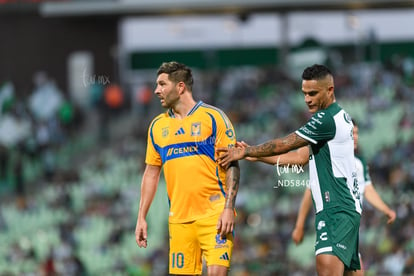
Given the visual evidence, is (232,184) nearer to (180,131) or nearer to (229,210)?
(229,210)

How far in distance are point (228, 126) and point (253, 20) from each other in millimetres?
21509

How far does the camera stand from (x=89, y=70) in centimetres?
3178

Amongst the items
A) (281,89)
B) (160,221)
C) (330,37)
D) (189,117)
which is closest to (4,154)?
(160,221)

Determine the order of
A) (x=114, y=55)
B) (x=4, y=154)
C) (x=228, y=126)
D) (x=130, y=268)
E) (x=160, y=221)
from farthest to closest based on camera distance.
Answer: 1. (x=114, y=55)
2. (x=4, y=154)
3. (x=160, y=221)
4. (x=130, y=268)
5. (x=228, y=126)

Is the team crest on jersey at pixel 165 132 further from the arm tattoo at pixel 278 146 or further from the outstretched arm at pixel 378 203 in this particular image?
the outstretched arm at pixel 378 203

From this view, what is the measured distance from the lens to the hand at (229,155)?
8.95 metres

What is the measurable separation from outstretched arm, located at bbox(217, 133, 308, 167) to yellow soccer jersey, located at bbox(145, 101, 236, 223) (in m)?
0.17

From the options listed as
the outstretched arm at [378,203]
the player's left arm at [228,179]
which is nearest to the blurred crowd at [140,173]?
the outstretched arm at [378,203]

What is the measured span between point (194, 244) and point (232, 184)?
2.25 ft

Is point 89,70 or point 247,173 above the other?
point 89,70

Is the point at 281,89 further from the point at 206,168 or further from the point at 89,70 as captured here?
the point at 206,168

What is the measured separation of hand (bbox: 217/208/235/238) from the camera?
895cm

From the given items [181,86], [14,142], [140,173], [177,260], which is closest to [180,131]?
[181,86]

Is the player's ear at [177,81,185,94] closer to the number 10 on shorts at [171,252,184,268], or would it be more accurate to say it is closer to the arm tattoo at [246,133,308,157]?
the arm tattoo at [246,133,308,157]
